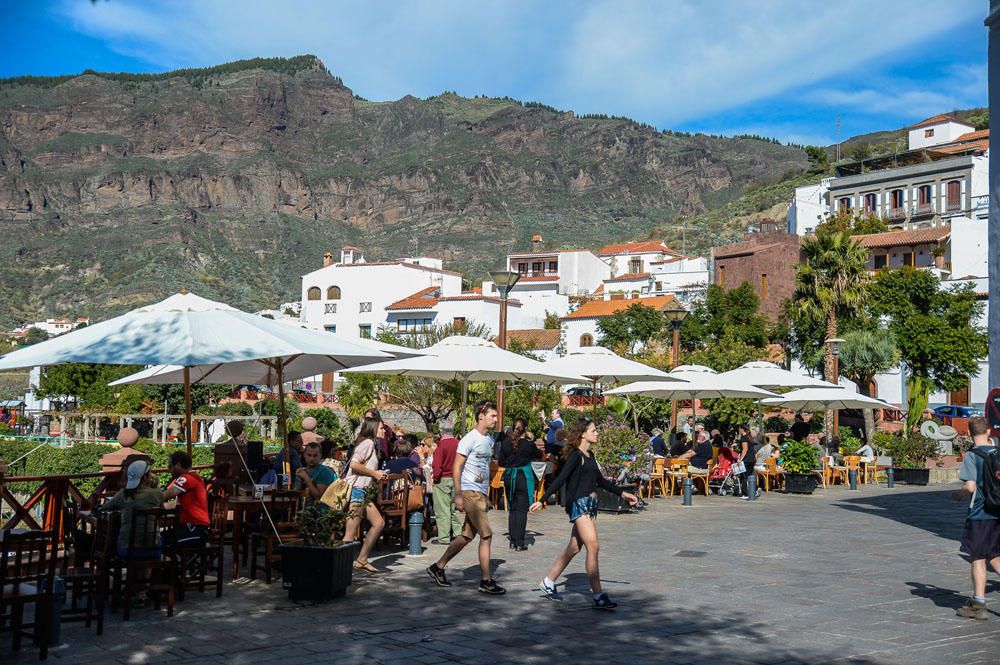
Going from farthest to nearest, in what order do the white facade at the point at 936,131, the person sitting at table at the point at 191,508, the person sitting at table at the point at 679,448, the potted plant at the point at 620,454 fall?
the white facade at the point at 936,131 < the person sitting at table at the point at 679,448 < the potted plant at the point at 620,454 < the person sitting at table at the point at 191,508

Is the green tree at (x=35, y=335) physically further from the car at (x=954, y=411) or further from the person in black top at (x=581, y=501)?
the person in black top at (x=581, y=501)

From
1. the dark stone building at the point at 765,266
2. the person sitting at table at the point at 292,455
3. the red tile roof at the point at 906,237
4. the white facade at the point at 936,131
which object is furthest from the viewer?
the white facade at the point at 936,131

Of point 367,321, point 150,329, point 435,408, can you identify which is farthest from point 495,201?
point 150,329

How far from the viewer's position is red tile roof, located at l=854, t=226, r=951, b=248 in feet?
181

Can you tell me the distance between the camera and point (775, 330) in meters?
54.3

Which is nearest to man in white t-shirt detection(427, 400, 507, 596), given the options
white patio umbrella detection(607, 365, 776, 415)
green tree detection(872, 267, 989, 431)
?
white patio umbrella detection(607, 365, 776, 415)

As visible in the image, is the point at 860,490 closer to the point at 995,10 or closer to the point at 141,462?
the point at 995,10

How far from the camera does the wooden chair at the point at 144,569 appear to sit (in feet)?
24.5

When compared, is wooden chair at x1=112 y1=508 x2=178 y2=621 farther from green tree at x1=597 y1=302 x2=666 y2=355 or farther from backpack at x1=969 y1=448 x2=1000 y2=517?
green tree at x1=597 y1=302 x2=666 y2=355

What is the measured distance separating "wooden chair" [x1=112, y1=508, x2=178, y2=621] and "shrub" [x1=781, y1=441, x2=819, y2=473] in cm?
1525

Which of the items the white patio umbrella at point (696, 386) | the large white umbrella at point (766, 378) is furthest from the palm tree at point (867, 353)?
the white patio umbrella at point (696, 386)

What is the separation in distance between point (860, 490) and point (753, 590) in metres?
14.4

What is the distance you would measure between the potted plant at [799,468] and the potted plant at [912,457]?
519 centimetres

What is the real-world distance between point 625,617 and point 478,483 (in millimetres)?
1755
